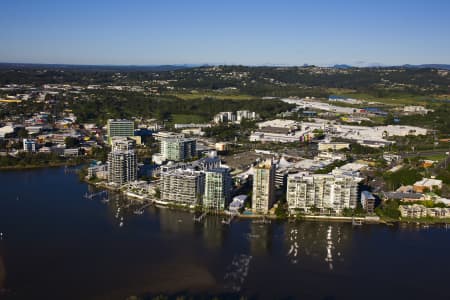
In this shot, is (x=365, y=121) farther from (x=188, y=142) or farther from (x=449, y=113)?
(x=188, y=142)

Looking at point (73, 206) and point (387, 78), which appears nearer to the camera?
point (73, 206)

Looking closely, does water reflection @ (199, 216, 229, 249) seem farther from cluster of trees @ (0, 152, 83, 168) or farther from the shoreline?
cluster of trees @ (0, 152, 83, 168)

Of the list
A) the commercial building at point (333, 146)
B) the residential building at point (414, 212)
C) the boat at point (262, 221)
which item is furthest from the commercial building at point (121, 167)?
the commercial building at point (333, 146)

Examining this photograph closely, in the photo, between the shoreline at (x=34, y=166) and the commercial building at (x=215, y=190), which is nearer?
the commercial building at (x=215, y=190)

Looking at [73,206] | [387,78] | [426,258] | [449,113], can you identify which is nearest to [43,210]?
[73,206]

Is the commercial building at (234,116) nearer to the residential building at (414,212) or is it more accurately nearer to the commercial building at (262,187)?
the commercial building at (262,187)

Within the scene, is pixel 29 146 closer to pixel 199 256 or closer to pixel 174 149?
pixel 174 149
